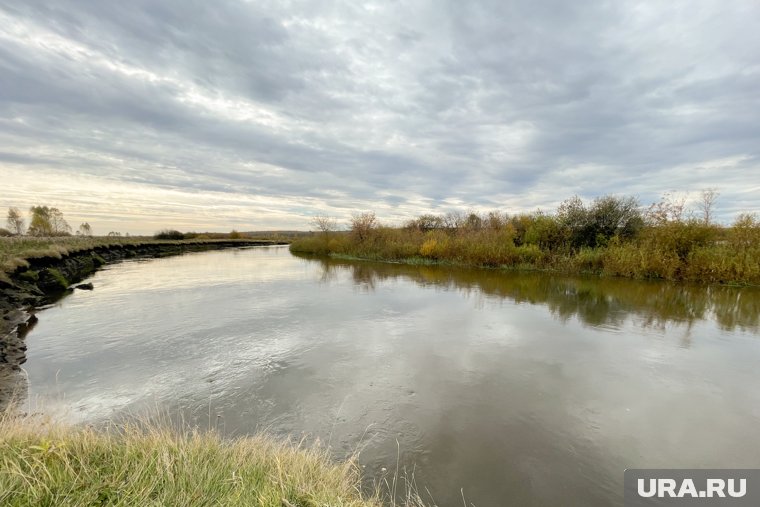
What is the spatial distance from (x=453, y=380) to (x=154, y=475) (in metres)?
4.13

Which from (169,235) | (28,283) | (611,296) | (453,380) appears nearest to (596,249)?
(611,296)

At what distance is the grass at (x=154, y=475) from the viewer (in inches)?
84.1

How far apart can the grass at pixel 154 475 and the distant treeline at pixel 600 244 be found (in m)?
17.8

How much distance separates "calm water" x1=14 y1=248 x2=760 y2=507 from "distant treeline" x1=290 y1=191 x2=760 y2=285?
445cm

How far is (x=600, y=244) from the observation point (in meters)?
19.2

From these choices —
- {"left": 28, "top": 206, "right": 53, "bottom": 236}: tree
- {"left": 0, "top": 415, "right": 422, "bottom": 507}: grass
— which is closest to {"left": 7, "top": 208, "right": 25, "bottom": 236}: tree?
{"left": 28, "top": 206, "right": 53, "bottom": 236}: tree

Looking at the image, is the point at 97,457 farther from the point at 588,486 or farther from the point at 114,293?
the point at 114,293

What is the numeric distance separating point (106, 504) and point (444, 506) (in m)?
2.51

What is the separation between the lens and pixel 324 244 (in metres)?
35.7

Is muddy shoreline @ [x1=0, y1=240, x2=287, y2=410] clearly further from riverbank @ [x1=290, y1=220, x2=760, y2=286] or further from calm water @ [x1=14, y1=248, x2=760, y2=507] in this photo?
riverbank @ [x1=290, y1=220, x2=760, y2=286]

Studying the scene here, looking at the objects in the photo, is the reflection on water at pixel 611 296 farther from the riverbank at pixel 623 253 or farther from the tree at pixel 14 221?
the tree at pixel 14 221

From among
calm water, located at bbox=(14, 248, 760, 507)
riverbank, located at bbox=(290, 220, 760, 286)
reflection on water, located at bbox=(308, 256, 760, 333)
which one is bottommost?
calm water, located at bbox=(14, 248, 760, 507)

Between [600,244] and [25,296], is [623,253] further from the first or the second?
[25,296]

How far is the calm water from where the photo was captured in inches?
142
